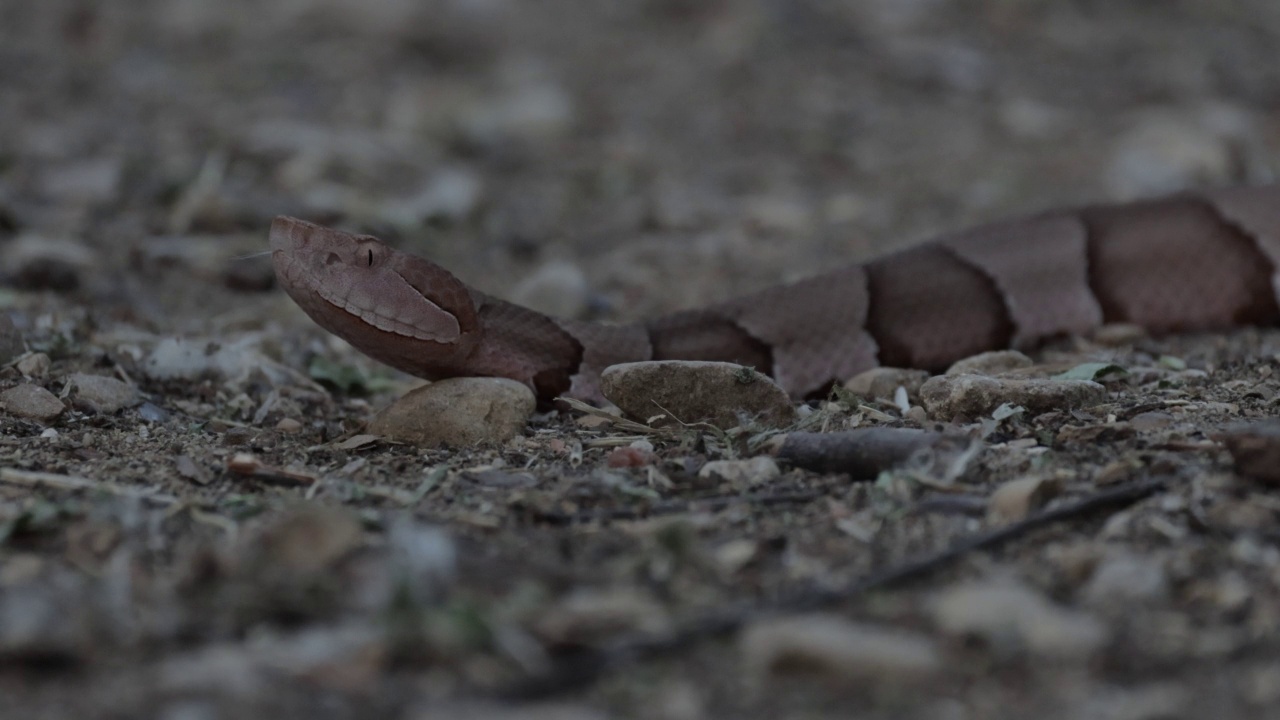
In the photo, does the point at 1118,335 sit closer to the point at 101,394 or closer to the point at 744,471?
the point at 744,471

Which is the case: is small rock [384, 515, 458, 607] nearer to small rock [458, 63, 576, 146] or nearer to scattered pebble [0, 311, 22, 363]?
scattered pebble [0, 311, 22, 363]

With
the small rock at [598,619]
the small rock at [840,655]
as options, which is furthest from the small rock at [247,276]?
the small rock at [840,655]

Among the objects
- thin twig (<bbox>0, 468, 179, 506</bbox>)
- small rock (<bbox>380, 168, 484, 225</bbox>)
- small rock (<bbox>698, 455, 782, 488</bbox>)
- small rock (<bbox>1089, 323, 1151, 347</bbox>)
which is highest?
thin twig (<bbox>0, 468, 179, 506</bbox>)

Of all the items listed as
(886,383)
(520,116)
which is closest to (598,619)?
(886,383)

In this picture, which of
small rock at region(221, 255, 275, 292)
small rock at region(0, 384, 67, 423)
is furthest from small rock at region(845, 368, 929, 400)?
small rock at region(221, 255, 275, 292)

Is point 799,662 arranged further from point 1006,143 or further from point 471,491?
point 1006,143

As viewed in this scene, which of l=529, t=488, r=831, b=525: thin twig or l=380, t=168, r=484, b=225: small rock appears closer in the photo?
l=529, t=488, r=831, b=525: thin twig

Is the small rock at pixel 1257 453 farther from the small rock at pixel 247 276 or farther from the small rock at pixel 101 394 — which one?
the small rock at pixel 247 276
